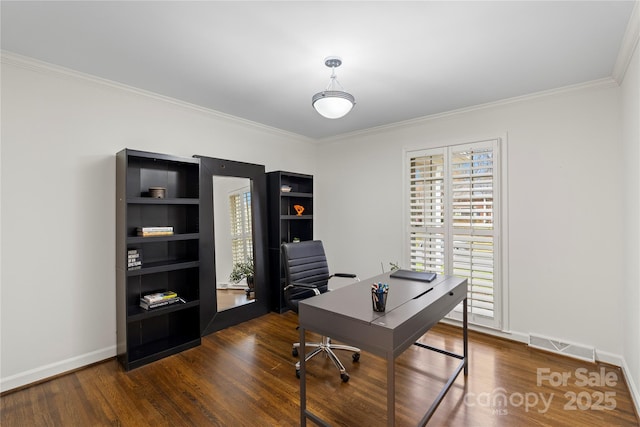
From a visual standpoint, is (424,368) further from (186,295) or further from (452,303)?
(186,295)

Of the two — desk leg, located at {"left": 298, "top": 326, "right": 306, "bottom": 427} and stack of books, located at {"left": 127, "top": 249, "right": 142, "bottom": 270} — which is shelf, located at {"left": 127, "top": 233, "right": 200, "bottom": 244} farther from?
desk leg, located at {"left": 298, "top": 326, "right": 306, "bottom": 427}

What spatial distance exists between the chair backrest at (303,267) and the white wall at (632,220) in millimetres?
2361

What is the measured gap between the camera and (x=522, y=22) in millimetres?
1917

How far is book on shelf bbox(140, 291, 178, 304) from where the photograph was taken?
2812mm

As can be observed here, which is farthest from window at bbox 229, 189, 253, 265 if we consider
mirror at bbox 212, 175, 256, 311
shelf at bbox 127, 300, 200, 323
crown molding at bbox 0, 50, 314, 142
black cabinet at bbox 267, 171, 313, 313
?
crown molding at bbox 0, 50, 314, 142

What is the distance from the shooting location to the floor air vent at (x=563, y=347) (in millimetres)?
2742

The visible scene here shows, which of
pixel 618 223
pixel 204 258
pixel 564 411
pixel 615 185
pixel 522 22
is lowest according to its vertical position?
pixel 564 411

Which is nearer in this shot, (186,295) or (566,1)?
(566,1)

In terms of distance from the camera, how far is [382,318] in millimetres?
1662

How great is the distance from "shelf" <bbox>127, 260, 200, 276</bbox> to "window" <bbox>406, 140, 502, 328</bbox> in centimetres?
261

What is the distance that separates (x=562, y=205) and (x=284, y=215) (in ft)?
10.3

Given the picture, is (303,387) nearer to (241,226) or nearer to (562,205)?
(241,226)

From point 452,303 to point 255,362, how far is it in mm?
1786

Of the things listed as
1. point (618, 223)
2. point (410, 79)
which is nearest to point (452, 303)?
point (618, 223)
